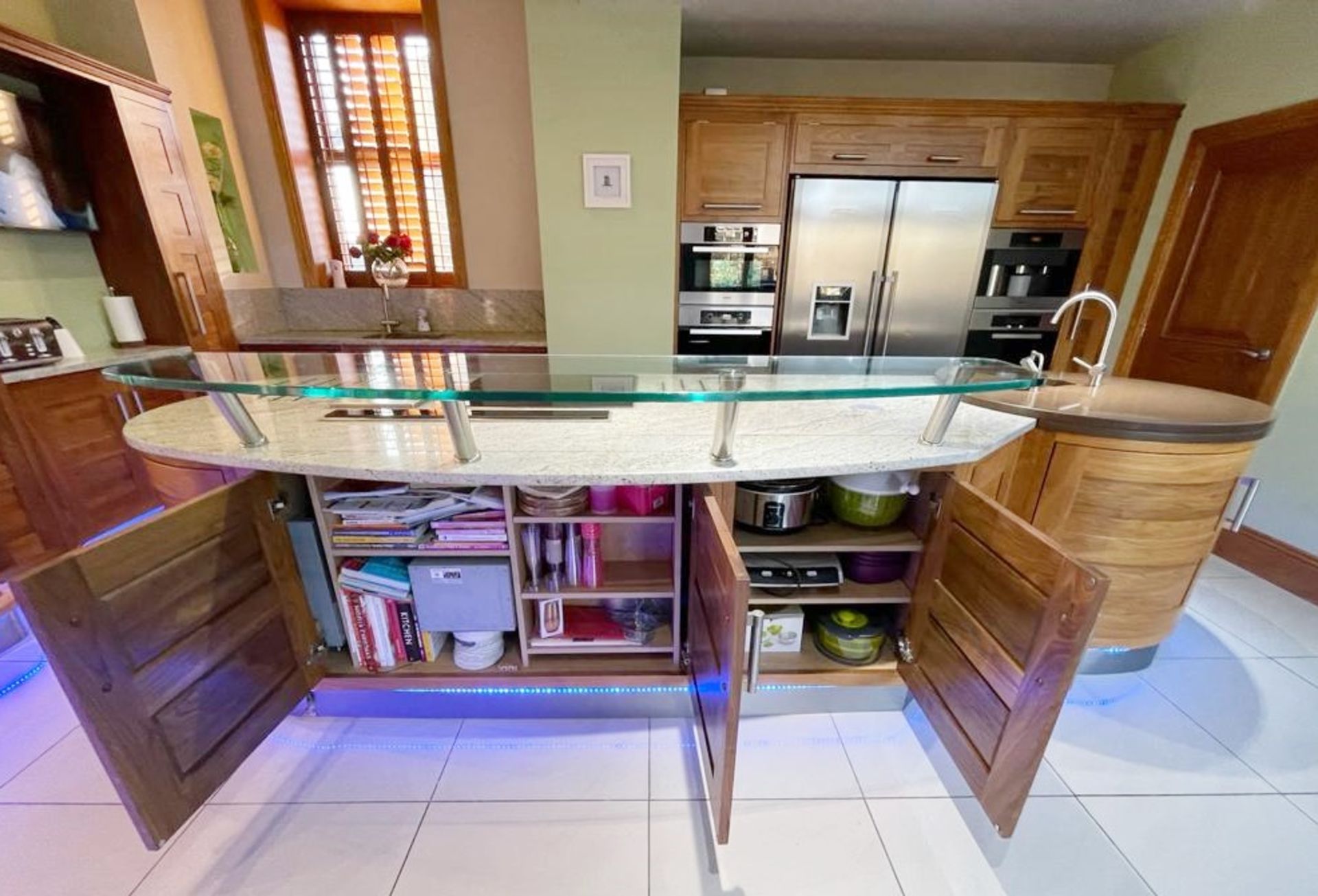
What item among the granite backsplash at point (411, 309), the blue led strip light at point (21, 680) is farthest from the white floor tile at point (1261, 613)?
the blue led strip light at point (21, 680)

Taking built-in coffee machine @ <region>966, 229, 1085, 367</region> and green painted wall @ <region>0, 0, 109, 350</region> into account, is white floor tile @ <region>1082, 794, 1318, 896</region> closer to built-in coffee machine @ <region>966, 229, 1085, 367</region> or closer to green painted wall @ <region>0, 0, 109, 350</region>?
built-in coffee machine @ <region>966, 229, 1085, 367</region>

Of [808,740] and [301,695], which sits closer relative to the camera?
[301,695]

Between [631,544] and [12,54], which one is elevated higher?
[12,54]

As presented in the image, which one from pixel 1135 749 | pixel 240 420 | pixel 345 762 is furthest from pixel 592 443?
pixel 1135 749

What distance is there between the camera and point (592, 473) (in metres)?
1.00

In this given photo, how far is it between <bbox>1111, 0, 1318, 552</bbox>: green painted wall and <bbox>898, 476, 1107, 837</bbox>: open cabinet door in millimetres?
2305

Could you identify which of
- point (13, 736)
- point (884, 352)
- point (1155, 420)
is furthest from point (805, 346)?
point (13, 736)

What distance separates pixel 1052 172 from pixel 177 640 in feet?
14.4

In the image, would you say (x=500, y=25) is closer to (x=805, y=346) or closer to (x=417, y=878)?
(x=805, y=346)

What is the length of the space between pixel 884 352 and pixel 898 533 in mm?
2185

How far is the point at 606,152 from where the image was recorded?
2666 millimetres

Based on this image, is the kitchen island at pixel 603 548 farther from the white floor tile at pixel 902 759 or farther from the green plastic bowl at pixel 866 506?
the white floor tile at pixel 902 759

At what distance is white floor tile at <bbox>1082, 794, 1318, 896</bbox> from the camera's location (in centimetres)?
115

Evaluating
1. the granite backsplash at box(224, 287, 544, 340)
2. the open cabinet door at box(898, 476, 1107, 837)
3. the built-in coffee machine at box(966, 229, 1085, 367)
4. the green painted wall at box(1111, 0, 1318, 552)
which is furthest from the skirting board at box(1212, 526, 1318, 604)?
the granite backsplash at box(224, 287, 544, 340)
